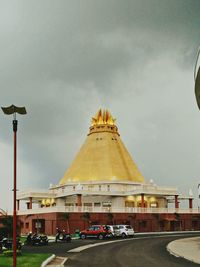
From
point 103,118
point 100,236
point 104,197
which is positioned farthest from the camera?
point 103,118

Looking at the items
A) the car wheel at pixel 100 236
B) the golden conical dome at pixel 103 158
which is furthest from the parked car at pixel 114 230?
the golden conical dome at pixel 103 158

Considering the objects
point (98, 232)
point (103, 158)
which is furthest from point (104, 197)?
point (98, 232)

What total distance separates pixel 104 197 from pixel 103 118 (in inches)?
828

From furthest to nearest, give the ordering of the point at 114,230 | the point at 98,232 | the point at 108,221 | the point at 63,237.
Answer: the point at 108,221, the point at 114,230, the point at 98,232, the point at 63,237

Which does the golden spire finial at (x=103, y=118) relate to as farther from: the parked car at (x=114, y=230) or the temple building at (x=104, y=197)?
the parked car at (x=114, y=230)

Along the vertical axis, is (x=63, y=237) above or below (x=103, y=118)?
below

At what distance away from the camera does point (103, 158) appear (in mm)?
79062

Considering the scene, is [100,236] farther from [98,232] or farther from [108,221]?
[108,221]

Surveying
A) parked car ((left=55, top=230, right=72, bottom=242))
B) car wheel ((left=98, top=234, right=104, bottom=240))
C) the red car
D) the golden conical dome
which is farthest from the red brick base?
the golden conical dome

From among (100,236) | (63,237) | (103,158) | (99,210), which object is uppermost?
(103,158)

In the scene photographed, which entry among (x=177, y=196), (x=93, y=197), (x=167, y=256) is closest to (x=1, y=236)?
(x=167, y=256)

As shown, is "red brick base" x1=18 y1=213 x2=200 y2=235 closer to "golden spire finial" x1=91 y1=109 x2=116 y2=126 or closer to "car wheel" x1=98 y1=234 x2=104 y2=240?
"car wheel" x1=98 y1=234 x2=104 y2=240

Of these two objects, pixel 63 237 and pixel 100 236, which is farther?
pixel 100 236

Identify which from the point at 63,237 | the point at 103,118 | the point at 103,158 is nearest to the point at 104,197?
the point at 103,158
